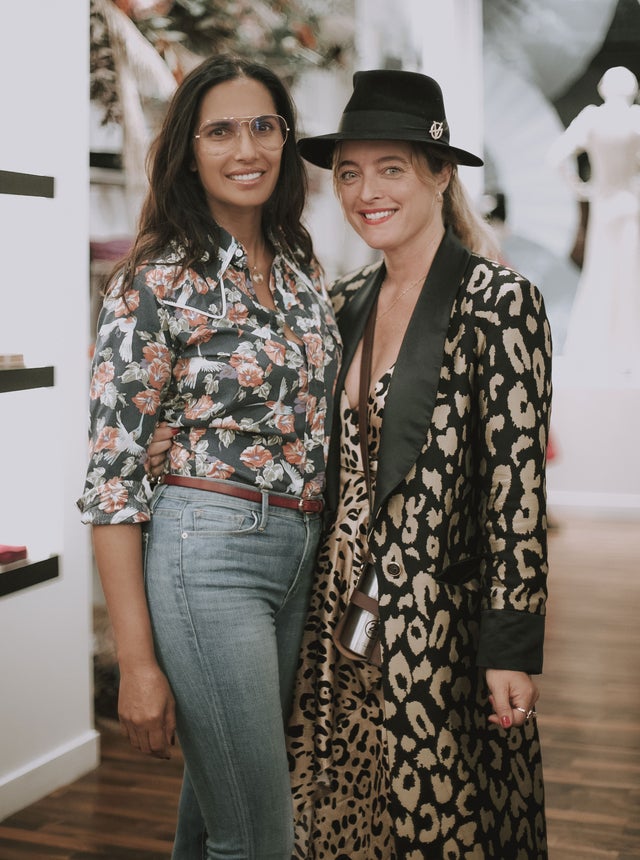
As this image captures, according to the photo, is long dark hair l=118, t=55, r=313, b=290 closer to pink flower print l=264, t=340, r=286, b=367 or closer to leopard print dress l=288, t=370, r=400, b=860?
pink flower print l=264, t=340, r=286, b=367

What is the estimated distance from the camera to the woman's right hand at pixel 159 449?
5.70ft

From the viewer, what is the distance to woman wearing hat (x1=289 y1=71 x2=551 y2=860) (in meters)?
1.80

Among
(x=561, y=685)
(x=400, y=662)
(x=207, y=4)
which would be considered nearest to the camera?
(x=400, y=662)

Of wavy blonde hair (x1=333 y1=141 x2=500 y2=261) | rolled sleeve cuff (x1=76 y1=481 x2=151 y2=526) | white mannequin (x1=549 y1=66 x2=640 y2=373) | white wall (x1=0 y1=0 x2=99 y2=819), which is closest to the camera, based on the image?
rolled sleeve cuff (x1=76 y1=481 x2=151 y2=526)

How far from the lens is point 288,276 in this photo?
1974 mm

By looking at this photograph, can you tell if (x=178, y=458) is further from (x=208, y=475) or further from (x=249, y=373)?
(x=249, y=373)

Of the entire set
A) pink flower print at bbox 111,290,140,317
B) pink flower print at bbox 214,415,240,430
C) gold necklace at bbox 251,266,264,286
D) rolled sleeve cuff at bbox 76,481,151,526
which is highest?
gold necklace at bbox 251,266,264,286

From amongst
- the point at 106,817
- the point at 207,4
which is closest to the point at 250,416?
the point at 106,817

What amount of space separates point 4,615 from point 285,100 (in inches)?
66.5

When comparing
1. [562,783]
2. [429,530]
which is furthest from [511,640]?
[562,783]

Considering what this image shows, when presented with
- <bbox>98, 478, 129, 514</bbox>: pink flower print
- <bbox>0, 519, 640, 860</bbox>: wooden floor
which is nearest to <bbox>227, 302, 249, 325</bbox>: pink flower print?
<bbox>98, 478, 129, 514</bbox>: pink flower print

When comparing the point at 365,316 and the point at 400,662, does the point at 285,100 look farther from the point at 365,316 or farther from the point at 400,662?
the point at 400,662

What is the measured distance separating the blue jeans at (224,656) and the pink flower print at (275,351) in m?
0.23

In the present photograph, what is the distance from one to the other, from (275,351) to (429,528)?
0.39 metres
